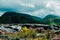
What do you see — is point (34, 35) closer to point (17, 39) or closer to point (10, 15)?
point (17, 39)

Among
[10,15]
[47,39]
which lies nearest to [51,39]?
[47,39]

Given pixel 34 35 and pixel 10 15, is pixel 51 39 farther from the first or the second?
pixel 10 15

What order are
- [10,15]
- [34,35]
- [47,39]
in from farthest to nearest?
[10,15]
[34,35]
[47,39]

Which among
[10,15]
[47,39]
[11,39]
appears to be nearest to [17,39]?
[11,39]

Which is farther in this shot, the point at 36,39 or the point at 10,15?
the point at 10,15

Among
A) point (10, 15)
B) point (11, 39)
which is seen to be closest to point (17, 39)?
point (11, 39)

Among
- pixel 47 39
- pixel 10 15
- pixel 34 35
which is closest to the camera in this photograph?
pixel 47 39

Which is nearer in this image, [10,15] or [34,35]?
[34,35]
